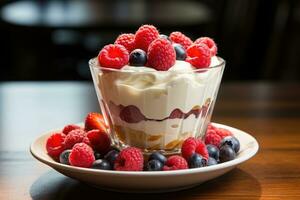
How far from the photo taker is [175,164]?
2.82 ft

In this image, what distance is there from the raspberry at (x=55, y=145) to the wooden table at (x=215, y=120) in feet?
0.10

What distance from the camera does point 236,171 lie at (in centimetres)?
97

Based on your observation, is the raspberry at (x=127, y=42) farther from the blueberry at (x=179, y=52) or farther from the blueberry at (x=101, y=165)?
the blueberry at (x=101, y=165)

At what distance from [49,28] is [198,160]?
2005 mm

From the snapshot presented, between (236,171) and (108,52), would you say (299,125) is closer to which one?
(236,171)

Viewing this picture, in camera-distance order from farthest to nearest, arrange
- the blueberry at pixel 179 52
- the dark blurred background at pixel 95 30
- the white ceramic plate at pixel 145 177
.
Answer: the dark blurred background at pixel 95 30
the blueberry at pixel 179 52
the white ceramic plate at pixel 145 177

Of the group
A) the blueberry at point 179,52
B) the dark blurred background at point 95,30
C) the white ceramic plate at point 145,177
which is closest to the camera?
the white ceramic plate at point 145,177

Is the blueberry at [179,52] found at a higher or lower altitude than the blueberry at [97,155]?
higher

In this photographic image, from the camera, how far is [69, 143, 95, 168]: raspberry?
866mm

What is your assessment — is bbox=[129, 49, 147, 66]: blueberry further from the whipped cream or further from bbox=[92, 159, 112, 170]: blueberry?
bbox=[92, 159, 112, 170]: blueberry

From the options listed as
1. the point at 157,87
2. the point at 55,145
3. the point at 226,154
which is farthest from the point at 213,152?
the point at 55,145

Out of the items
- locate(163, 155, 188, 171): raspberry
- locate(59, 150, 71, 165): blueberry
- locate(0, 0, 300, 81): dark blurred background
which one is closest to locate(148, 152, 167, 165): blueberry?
locate(163, 155, 188, 171): raspberry

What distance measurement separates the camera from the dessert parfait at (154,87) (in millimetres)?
894

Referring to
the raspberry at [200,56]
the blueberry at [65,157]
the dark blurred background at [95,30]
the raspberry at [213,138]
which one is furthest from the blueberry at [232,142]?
the dark blurred background at [95,30]
